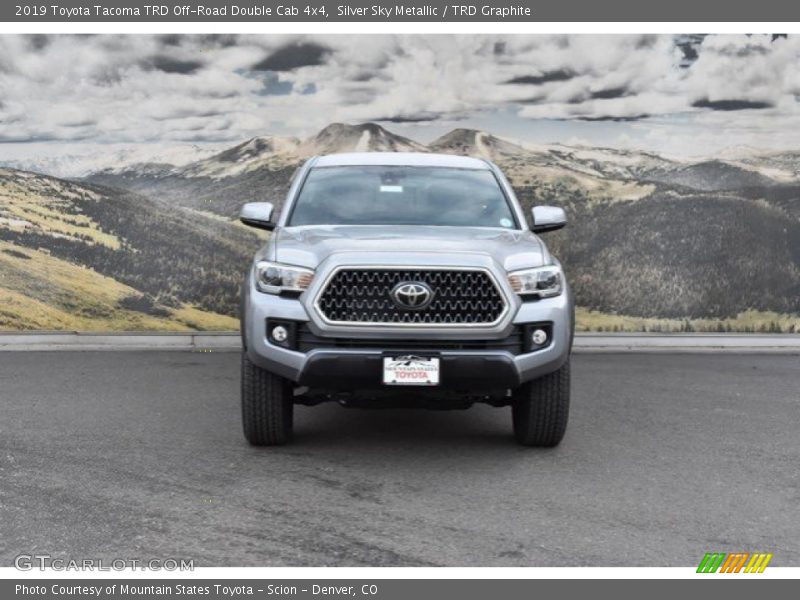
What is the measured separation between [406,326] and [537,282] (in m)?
0.86

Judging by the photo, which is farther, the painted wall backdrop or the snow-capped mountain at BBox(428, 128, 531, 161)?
the snow-capped mountain at BBox(428, 128, 531, 161)

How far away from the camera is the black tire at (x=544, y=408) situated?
7.08 m

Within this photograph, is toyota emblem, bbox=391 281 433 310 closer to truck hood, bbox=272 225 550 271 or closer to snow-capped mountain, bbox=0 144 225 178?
truck hood, bbox=272 225 550 271

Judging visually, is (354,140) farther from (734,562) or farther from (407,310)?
(734,562)

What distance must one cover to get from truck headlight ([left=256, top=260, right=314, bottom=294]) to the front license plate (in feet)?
2.26

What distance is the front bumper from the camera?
21.7 ft

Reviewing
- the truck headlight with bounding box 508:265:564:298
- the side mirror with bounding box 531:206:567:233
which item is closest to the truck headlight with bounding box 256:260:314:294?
the truck headlight with bounding box 508:265:564:298

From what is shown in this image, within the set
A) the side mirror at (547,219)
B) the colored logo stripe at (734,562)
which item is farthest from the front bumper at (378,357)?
the colored logo stripe at (734,562)
